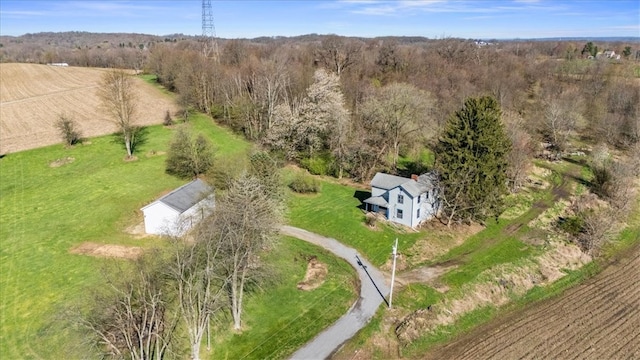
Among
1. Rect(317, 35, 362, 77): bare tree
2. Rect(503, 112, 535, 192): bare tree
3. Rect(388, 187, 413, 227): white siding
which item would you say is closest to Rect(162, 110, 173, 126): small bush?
Rect(317, 35, 362, 77): bare tree

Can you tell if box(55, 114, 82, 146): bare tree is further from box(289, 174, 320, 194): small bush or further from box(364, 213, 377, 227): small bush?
box(364, 213, 377, 227): small bush

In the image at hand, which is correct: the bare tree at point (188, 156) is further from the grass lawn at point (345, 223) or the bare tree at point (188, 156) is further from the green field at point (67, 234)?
the grass lawn at point (345, 223)

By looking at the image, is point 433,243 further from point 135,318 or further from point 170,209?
point 135,318

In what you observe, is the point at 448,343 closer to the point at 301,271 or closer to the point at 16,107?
the point at 301,271

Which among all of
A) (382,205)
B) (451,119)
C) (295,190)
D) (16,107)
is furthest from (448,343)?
(16,107)

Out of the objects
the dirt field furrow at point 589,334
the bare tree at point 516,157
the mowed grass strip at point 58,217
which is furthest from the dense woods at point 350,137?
the dirt field furrow at point 589,334

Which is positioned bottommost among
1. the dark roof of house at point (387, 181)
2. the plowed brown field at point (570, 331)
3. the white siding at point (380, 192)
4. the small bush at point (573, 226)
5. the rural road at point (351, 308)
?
the plowed brown field at point (570, 331)

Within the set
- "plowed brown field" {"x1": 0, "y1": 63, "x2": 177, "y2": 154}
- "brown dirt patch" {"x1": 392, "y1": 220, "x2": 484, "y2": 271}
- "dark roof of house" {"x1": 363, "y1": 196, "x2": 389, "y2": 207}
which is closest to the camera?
"brown dirt patch" {"x1": 392, "y1": 220, "x2": 484, "y2": 271}

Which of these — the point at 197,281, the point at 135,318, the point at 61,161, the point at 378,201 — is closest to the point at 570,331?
the point at 378,201
